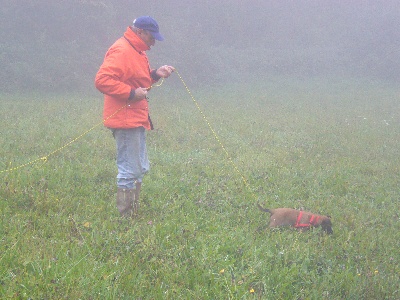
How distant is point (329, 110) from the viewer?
14.5 m

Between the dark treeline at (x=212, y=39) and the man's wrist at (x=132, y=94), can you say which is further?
the dark treeline at (x=212, y=39)

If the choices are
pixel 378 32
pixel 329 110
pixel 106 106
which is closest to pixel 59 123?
pixel 106 106

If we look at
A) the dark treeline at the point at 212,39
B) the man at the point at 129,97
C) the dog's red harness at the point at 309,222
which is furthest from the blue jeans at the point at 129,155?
the dark treeline at the point at 212,39

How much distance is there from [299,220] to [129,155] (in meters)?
1.91

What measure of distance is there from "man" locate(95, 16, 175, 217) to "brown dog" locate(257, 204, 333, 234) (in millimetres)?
1494

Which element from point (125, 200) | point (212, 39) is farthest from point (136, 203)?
point (212, 39)

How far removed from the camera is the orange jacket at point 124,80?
390 centimetres

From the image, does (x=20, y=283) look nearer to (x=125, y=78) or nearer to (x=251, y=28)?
(x=125, y=78)

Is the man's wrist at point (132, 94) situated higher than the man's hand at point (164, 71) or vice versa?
the man's hand at point (164, 71)

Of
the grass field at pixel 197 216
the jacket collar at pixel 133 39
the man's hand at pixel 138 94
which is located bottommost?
the grass field at pixel 197 216

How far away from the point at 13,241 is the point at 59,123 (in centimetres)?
621

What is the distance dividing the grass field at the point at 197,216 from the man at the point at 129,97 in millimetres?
402

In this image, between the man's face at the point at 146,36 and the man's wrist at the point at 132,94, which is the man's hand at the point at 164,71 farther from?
the man's wrist at the point at 132,94

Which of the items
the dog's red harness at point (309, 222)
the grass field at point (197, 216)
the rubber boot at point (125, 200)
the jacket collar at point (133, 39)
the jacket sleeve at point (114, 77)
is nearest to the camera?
the grass field at point (197, 216)
